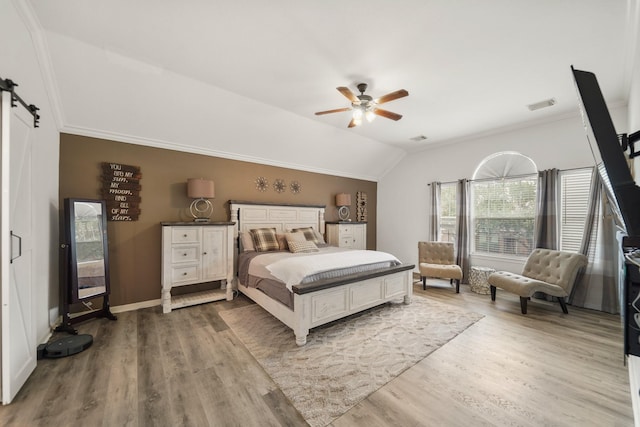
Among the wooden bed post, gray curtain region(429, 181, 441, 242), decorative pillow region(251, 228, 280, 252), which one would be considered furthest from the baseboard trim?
gray curtain region(429, 181, 441, 242)

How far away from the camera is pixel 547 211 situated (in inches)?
159

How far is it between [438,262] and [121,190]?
5.48 m

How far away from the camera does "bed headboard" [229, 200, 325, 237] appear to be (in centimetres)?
448

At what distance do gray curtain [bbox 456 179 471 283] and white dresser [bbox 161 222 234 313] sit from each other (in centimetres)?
439

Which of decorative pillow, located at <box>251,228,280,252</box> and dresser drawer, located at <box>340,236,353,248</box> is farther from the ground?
decorative pillow, located at <box>251,228,280,252</box>

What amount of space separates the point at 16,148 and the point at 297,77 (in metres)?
2.58

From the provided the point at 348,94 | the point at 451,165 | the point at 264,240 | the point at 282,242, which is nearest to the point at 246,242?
the point at 264,240

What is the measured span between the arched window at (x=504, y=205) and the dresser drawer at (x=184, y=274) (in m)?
5.19

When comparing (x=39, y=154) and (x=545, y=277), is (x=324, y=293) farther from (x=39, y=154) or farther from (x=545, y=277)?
(x=545, y=277)

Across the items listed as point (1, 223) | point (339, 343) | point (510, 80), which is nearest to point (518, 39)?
point (510, 80)

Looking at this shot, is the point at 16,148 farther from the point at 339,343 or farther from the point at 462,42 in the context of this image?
the point at 462,42

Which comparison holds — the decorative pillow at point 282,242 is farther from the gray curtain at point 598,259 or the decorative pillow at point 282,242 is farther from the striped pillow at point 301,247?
the gray curtain at point 598,259

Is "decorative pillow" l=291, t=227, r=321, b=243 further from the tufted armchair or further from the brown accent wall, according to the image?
the tufted armchair

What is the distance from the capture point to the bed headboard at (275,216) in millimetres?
4480
